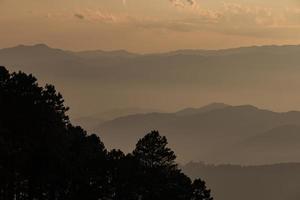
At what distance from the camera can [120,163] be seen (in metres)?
50.4

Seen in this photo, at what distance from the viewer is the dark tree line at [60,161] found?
4353cm

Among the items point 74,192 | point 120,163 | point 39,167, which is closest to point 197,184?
point 120,163

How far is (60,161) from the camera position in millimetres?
44406

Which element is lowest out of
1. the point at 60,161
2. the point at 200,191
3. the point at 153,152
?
the point at 200,191

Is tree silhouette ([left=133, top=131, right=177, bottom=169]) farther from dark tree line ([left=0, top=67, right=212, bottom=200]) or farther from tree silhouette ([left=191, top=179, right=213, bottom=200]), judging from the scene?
tree silhouette ([left=191, top=179, right=213, bottom=200])

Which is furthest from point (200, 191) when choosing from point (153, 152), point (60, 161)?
point (60, 161)

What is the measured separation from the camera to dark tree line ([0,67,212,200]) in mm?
43531

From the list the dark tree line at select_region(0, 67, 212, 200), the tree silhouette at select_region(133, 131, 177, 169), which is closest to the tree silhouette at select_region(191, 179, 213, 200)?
the dark tree line at select_region(0, 67, 212, 200)

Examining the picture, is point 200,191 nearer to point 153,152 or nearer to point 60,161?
point 153,152

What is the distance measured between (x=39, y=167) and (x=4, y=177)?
9.45 ft

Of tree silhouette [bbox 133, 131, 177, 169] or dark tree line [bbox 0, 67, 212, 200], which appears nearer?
dark tree line [bbox 0, 67, 212, 200]

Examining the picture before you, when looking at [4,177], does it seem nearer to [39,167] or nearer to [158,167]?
[39,167]

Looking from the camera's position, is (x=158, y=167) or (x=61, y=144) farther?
(x=158, y=167)

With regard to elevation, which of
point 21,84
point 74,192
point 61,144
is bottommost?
point 74,192
